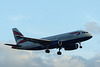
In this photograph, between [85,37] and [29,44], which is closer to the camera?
[85,37]

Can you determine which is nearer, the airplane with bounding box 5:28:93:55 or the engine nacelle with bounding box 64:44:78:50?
the airplane with bounding box 5:28:93:55

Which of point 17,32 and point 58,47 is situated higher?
point 17,32

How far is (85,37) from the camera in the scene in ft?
266

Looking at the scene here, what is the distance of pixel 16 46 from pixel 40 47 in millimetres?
8584

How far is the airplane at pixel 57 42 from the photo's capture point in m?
80.8

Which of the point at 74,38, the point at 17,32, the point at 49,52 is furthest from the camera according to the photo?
the point at 17,32

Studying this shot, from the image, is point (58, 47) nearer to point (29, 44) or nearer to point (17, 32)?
point (29, 44)

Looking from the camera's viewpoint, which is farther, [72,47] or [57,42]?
[72,47]

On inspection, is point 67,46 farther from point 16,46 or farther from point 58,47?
point 16,46

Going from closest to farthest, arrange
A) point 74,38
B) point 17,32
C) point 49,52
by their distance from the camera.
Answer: point 74,38 < point 49,52 < point 17,32

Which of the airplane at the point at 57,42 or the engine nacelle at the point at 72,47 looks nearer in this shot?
the airplane at the point at 57,42

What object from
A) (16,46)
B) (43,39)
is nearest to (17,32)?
(16,46)

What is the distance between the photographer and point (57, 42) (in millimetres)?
81562

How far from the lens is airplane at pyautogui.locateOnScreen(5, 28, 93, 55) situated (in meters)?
80.8
